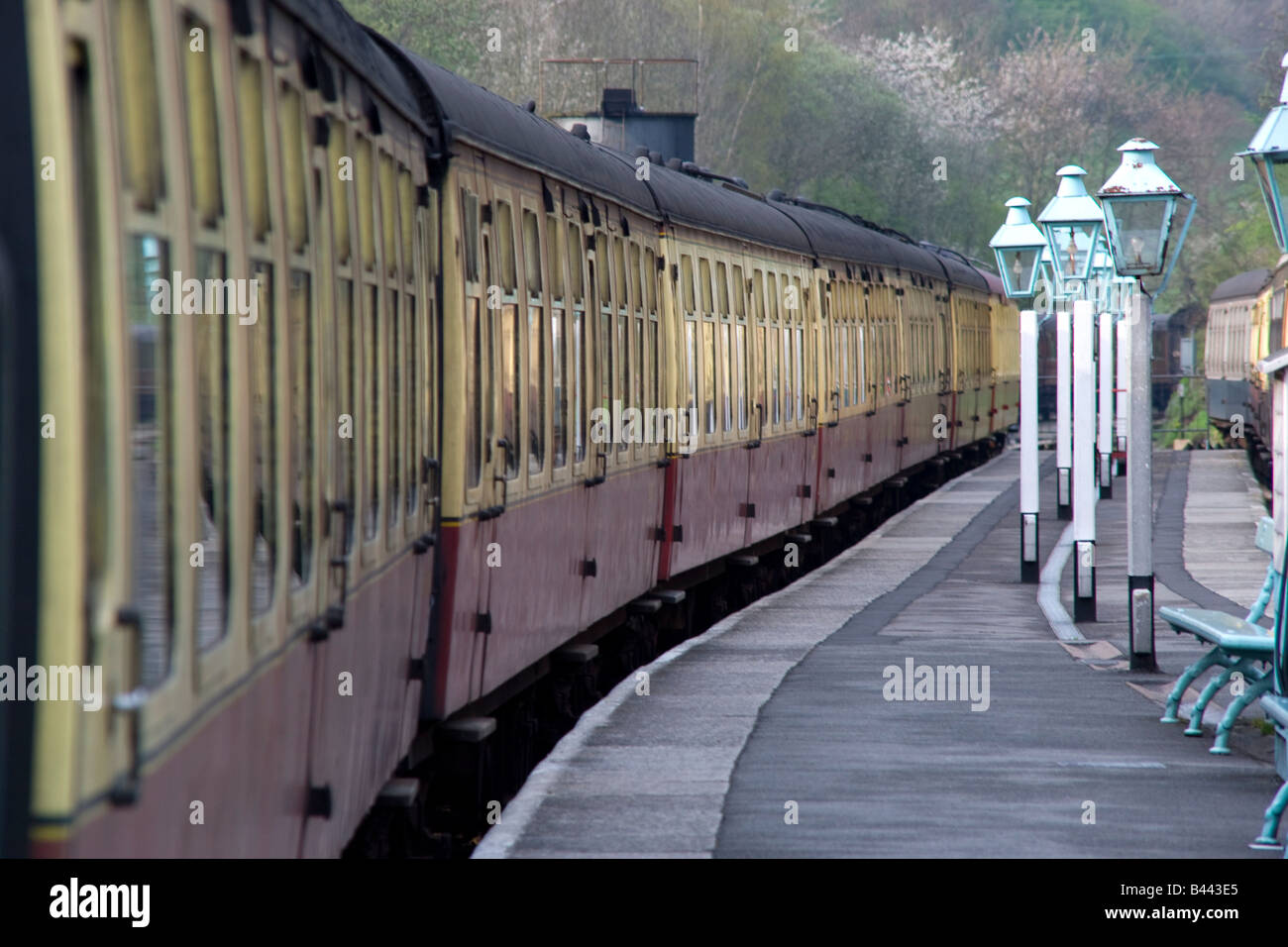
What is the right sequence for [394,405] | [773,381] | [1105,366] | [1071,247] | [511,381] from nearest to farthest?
[394,405] → [511,381] → [773,381] → [1071,247] → [1105,366]

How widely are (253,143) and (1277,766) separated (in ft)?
19.9

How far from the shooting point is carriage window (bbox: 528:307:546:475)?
9.74m

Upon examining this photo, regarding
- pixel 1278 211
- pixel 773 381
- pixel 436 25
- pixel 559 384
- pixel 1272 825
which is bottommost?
pixel 1272 825

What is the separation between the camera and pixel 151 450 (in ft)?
11.1

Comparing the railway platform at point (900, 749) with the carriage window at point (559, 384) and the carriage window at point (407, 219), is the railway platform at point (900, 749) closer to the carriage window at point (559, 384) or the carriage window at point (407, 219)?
the carriage window at point (559, 384)

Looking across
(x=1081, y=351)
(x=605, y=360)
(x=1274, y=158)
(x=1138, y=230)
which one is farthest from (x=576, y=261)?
(x=1081, y=351)

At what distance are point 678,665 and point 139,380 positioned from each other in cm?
982

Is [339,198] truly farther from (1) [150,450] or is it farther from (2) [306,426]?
(1) [150,450]

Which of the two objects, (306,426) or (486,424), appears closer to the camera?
(306,426)

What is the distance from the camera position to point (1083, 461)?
16297mm

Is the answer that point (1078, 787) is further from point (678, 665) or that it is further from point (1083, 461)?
point (1083, 461)

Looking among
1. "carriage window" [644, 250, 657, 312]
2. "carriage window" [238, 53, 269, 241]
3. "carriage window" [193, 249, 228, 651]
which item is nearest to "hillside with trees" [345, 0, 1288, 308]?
"carriage window" [644, 250, 657, 312]

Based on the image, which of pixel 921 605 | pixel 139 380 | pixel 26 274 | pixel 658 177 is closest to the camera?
pixel 26 274
